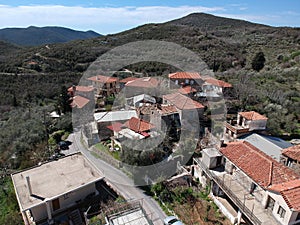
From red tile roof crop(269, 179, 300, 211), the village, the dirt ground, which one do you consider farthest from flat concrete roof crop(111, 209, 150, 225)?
red tile roof crop(269, 179, 300, 211)

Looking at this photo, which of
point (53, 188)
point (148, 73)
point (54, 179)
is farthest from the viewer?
point (148, 73)

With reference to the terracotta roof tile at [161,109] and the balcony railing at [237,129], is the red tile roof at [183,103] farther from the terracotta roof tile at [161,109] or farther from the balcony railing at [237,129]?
the balcony railing at [237,129]

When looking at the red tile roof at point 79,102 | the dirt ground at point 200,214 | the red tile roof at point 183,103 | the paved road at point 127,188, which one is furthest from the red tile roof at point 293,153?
the red tile roof at point 79,102

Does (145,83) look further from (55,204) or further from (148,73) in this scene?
(55,204)

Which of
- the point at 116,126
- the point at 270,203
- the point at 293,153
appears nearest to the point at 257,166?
the point at 270,203

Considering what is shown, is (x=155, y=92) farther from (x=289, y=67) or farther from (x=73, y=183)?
(x=289, y=67)

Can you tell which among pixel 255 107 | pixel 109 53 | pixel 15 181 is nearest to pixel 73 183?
pixel 15 181

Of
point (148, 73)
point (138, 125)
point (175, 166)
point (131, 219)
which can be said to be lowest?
point (175, 166)
